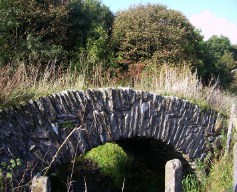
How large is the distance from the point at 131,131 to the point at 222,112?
2838 millimetres

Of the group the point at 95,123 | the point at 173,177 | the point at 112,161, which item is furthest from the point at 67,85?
the point at 112,161

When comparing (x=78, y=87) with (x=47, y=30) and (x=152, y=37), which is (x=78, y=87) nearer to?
(x=47, y=30)

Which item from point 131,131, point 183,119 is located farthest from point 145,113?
point 183,119

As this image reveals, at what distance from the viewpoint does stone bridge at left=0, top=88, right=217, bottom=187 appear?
434 cm

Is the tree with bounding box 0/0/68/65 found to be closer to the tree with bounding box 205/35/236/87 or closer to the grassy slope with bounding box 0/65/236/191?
the grassy slope with bounding box 0/65/236/191

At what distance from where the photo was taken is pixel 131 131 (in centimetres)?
578

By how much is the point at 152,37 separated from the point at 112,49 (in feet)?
4.90

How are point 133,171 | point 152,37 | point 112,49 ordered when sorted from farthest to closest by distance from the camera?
point 152,37
point 112,49
point 133,171

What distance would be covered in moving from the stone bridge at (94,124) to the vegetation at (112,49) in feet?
1.42

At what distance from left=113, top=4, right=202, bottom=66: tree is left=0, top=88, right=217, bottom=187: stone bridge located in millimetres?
4867

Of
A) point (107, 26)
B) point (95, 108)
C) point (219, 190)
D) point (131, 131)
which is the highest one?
point (107, 26)

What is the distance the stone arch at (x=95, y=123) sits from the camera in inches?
171

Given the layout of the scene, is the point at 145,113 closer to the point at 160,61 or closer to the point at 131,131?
the point at 131,131

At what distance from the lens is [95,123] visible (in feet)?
17.3
